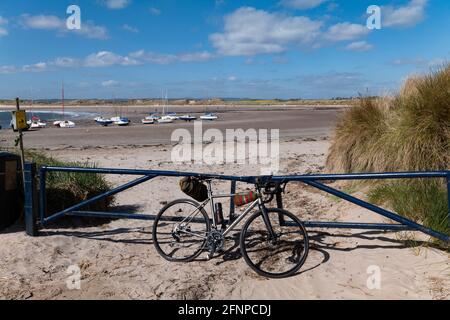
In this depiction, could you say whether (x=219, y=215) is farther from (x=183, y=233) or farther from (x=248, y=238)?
(x=248, y=238)

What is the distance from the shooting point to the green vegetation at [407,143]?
19.5ft

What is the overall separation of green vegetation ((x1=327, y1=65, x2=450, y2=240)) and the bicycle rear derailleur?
2399 millimetres

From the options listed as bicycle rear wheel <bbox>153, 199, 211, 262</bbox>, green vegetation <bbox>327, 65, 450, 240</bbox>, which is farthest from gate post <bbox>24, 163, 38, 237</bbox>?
green vegetation <bbox>327, 65, 450, 240</bbox>

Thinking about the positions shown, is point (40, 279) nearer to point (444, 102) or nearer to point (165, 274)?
point (165, 274)

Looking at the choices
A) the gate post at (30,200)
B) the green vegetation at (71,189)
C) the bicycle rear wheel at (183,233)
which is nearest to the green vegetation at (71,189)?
the green vegetation at (71,189)

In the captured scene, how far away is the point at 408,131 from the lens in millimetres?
7234

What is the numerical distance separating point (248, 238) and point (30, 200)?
107 inches

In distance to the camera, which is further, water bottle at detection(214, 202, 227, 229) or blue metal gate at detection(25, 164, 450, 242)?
water bottle at detection(214, 202, 227, 229)

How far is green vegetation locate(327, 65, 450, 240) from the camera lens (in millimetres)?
5945

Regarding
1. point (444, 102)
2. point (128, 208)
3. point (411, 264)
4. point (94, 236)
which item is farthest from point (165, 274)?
point (444, 102)

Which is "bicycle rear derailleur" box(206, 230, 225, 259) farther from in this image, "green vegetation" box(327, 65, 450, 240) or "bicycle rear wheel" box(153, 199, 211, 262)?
"green vegetation" box(327, 65, 450, 240)

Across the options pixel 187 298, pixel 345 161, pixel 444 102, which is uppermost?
pixel 444 102

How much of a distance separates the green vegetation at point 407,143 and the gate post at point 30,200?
4.59 m

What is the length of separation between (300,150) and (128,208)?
9595 mm
